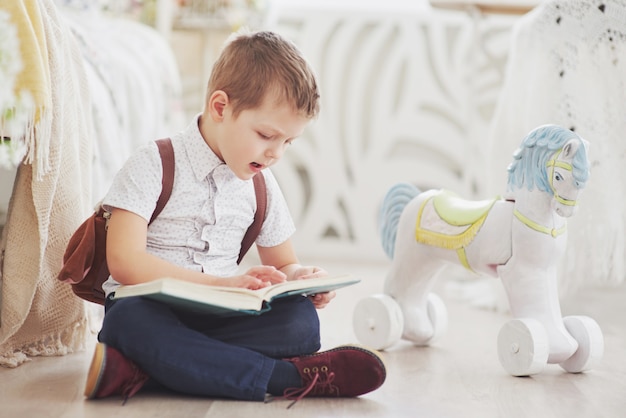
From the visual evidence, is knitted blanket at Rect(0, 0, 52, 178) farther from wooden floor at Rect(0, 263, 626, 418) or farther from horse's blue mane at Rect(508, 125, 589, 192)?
horse's blue mane at Rect(508, 125, 589, 192)

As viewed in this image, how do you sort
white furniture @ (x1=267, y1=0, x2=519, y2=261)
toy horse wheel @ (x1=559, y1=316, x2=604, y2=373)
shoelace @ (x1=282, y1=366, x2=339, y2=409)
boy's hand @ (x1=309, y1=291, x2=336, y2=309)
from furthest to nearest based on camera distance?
1. white furniture @ (x1=267, y1=0, x2=519, y2=261)
2. toy horse wheel @ (x1=559, y1=316, x2=604, y2=373)
3. boy's hand @ (x1=309, y1=291, x2=336, y2=309)
4. shoelace @ (x1=282, y1=366, x2=339, y2=409)

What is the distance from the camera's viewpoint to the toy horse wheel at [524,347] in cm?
125

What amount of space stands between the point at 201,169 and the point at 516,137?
949mm

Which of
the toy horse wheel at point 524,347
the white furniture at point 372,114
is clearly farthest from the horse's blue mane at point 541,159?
the white furniture at point 372,114

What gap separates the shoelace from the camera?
1097mm

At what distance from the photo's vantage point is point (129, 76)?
214 cm

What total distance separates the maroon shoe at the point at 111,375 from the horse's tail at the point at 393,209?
0.65 m

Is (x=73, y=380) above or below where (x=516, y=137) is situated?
below

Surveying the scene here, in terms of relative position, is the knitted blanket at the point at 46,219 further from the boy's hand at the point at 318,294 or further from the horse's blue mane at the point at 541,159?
the horse's blue mane at the point at 541,159

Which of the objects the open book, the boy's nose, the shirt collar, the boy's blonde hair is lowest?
the open book

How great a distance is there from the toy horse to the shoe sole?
58 cm

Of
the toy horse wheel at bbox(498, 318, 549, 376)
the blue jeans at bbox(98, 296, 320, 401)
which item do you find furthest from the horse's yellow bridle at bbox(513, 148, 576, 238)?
→ the blue jeans at bbox(98, 296, 320, 401)

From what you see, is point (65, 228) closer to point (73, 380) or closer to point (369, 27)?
point (73, 380)

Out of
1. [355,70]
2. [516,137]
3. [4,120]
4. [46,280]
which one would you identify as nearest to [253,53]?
[4,120]
